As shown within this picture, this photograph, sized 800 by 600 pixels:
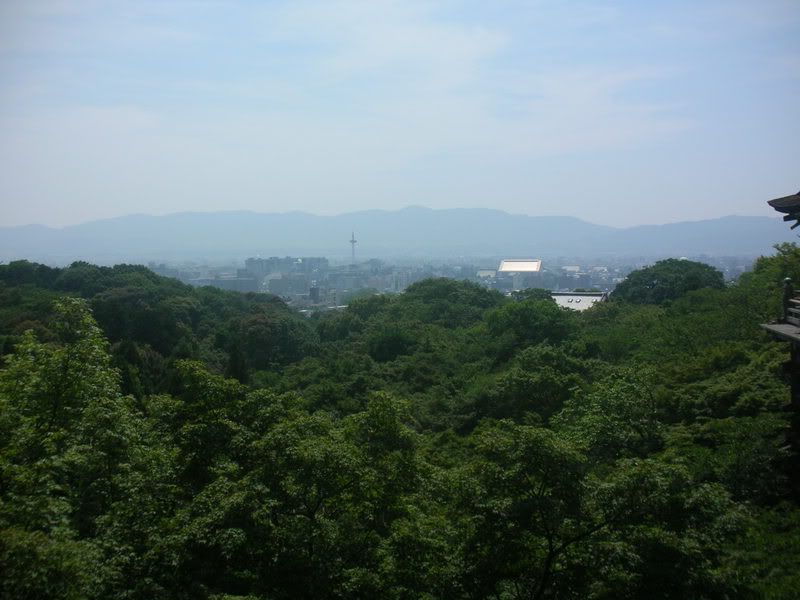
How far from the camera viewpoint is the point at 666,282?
3644 cm

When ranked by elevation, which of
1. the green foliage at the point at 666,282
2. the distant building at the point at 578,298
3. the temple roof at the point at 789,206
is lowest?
the distant building at the point at 578,298

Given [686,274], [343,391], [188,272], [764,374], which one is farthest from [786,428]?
[188,272]

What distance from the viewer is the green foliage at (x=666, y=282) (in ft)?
115

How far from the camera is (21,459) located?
8328mm

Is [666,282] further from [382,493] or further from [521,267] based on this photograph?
[521,267]

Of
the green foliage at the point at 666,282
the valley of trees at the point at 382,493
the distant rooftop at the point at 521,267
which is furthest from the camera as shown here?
the distant rooftop at the point at 521,267

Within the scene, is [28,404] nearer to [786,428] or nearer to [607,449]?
[607,449]

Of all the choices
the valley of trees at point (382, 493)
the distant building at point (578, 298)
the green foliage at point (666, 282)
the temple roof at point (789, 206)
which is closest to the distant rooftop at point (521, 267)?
the distant building at point (578, 298)

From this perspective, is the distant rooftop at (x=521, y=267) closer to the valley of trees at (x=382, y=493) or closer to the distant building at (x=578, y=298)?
the distant building at (x=578, y=298)

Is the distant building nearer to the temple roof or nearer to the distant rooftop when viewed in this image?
the temple roof

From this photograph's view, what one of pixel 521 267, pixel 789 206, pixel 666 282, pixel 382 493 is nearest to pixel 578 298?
pixel 666 282

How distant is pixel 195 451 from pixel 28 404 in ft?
9.45

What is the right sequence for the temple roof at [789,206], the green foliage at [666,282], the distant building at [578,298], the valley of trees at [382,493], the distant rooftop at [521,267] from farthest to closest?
the distant rooftop at [521,267]
the distant building at [578,298]
the green foliage at [666,282]
the temple roof at [789,206]
the valley of trees at [382,493]

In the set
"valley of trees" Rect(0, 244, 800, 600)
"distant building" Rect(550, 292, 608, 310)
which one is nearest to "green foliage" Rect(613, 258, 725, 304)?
"distant building" Rect(550, 292, 608, 310)
